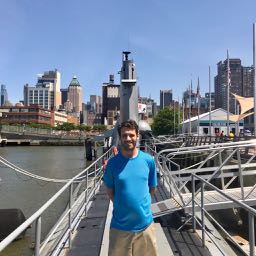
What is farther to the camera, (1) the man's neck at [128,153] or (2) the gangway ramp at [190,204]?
(2) the gangway ramp at [190,204]

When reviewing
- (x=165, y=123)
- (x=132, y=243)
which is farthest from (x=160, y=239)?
(x=165, y=123)

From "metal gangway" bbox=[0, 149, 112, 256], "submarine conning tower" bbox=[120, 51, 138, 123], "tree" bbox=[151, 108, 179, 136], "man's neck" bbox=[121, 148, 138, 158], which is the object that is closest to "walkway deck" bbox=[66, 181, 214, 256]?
"metal gangway" bbox=[0, 149, 112, 256]

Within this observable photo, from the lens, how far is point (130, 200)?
3.75 meters

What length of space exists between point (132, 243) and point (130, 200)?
0.43 metres

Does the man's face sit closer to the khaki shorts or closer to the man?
the man

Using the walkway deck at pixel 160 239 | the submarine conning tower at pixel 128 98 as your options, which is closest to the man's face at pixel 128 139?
the walkway deck at pixel 160 239

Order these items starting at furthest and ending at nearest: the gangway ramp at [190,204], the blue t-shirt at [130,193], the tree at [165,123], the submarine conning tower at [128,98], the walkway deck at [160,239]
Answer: the tree at [165,123] < the submarine conning tower at [128,98] < the gangway ramp at [190,204] < the walkway deck at [160,239] < the blue t-shirt at [130,193]

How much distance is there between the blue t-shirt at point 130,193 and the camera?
12.3 ft

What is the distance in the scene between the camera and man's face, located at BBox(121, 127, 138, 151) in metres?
3.81

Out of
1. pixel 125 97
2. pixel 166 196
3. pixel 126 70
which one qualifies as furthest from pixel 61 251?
pixel 126 70

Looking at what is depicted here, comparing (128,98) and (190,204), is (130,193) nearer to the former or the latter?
(190,204)

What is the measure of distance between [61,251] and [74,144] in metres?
101

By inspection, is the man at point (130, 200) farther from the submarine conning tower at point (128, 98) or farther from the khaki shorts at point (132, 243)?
the submarine conning tower at point (128, 98)

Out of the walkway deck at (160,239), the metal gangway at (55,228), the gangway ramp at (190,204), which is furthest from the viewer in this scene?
the gangway ramp at (190,204)
